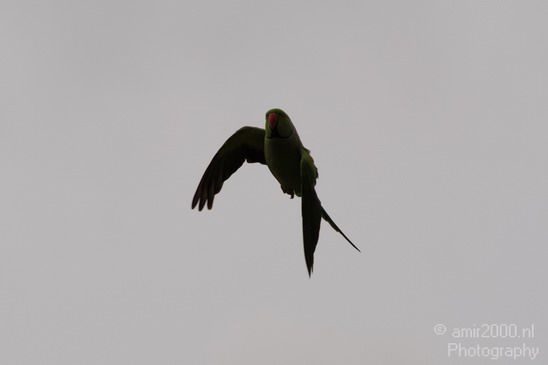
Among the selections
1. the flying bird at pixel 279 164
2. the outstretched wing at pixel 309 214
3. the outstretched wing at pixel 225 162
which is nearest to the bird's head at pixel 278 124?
the flying bird at pixel 279 164

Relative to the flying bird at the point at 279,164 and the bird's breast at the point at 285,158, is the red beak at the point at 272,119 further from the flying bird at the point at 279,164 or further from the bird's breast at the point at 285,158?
the bird's breast at the point at 285,158

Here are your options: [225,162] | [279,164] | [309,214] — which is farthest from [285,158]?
[225,162]

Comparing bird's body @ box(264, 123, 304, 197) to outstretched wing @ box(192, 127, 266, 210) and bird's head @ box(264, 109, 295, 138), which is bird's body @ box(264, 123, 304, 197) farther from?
outstretched wing @ box(192, 127, 266, 210)

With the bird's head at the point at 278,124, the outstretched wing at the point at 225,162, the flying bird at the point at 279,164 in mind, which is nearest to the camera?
the flying bird at the point at 279,164

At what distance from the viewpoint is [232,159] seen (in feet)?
37.5

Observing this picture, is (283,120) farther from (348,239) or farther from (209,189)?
(209,189)

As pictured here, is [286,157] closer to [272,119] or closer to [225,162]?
[272,119]

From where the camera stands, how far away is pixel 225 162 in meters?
11.4

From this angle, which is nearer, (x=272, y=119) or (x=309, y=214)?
(x=309, y=214)

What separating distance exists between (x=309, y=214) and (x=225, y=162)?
3.36 m

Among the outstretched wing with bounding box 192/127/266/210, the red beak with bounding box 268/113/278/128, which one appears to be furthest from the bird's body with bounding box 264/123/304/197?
the outstretched wing with bounding box 192/127/266/210

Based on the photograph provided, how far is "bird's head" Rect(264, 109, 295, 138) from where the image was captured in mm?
9430

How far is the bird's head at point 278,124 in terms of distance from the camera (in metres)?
9.43

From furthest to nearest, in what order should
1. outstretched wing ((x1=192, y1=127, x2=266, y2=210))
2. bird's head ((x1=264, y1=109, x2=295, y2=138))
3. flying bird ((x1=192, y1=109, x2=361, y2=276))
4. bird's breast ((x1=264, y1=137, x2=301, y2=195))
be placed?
1. outstretched wing ((x1=192, y1=127, x2=266, y2=210))
2. bird's breast ((x1=264, y1=137, x2=301, y2=195))
3. bird's head ((x1=264, y1=109, x2=295, y2=138))
4. flying bird ((x1=192, y1=109, x2=361, y2=276))
